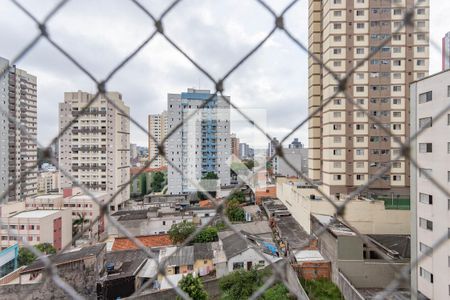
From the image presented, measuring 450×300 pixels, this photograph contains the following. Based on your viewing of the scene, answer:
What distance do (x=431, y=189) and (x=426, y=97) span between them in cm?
Result: 112

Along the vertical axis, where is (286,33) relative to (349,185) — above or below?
above

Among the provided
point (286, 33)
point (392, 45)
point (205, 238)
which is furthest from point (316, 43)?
point (286, 33)

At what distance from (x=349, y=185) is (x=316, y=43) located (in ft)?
12.6

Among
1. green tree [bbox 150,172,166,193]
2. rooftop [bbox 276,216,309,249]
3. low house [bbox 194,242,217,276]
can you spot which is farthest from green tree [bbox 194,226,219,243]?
green tree [bbox 150,172,166,193]

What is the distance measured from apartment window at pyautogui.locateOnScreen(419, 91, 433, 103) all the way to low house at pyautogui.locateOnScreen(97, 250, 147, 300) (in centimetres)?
442

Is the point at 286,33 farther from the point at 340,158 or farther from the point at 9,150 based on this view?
the point at 9,150

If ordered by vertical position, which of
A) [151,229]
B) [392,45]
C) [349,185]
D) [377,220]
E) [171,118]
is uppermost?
[392,45]

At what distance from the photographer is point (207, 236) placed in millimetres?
5891

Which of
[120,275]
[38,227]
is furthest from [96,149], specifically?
[120,275]

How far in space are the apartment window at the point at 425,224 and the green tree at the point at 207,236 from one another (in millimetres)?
3605

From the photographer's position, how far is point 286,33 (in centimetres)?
46

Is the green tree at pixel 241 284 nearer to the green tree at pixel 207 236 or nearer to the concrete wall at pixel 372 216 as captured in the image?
the green tree at pixel 207 236


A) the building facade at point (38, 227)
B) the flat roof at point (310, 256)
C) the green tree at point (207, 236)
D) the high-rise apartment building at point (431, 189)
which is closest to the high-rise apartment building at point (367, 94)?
the flat roof at point (310, 256)

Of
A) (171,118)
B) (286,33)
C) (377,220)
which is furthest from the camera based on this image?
(171,118)
